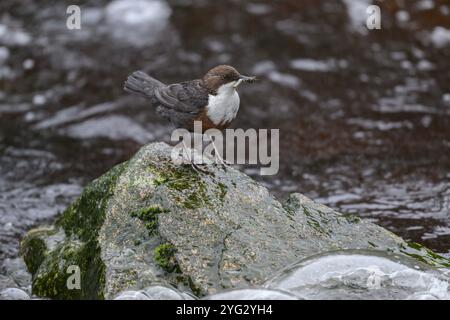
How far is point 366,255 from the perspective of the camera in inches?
156

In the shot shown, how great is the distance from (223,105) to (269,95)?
12.7ft

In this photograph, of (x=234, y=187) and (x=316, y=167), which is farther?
(x=316, y=167)

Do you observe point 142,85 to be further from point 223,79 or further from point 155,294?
point 155,294

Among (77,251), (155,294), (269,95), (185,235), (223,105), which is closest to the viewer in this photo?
(155,294)

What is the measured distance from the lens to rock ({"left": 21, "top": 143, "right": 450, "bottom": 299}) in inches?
153

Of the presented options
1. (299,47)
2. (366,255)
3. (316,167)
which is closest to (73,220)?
(366,255)

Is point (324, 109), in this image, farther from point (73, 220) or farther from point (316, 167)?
point (73, 220)

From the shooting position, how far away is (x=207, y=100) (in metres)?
4.69

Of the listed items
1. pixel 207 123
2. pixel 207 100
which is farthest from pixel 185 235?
pixel 207 100

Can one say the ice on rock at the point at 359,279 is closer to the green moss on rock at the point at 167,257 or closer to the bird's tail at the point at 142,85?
the green moss on rock at the point at 167,257

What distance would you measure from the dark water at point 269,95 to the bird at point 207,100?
178 centimetres

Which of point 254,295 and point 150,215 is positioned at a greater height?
point 150,215

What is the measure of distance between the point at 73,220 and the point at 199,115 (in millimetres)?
1140

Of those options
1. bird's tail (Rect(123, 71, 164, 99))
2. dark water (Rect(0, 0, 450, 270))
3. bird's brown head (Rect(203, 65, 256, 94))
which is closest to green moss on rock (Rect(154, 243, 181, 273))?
bird's brown head (Rect(203, 65, 256, 94))
